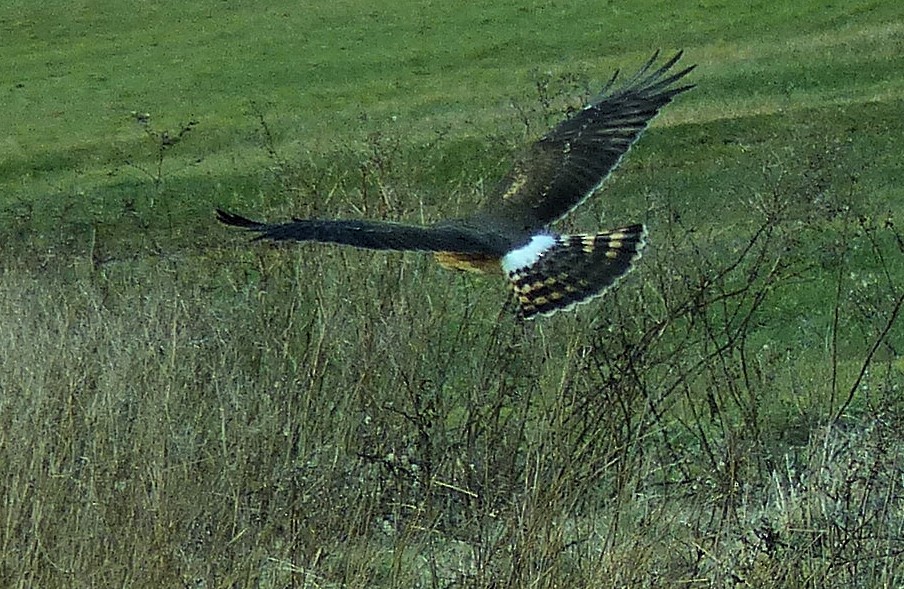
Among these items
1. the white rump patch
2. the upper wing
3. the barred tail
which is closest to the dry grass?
the barred tail

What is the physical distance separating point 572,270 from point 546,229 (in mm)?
732

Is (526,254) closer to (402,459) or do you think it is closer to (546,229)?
(546,229)

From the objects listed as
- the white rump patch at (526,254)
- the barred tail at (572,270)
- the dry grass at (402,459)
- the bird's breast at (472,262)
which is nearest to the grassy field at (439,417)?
the dry grass at (402,459)

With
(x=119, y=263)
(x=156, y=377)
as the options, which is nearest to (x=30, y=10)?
(x=119, y=263)

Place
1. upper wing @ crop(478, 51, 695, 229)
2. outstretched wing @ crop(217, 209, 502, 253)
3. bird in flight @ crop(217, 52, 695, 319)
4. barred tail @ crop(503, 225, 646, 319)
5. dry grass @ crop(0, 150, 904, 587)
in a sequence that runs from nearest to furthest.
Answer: outstretched wing @ crop(217, 209, 502, 253) → bird in flight @ crop(217, 52, 695, 319) → dry grass @ crop(0, 150, 904, 587) → barred tail @ crop(503, 225, 646, 319) → upper wing @ crop(478, 51, 695, 229)

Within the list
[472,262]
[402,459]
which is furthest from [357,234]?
[402,459]

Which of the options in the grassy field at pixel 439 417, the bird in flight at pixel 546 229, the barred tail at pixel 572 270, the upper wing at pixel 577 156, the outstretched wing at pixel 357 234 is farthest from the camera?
the upper wing at pixel 577 156

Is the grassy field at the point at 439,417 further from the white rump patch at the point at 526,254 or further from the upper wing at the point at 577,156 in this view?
the upper wing at the point at 577,156

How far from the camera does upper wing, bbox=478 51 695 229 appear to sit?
26.8ft

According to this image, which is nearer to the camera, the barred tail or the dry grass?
the dry grass

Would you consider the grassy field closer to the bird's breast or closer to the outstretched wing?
the bird's breast

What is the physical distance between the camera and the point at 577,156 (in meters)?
8.49

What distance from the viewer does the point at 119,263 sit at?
16891 millimetres

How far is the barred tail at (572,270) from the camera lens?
23.5 ft
